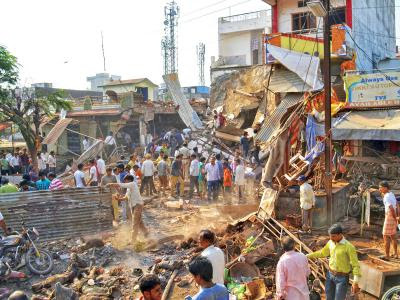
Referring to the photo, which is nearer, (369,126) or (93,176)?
(369,126)

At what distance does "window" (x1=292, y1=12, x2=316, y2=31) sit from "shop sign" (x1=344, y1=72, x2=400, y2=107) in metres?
9.52

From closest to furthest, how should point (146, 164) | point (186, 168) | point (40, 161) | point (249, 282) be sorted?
point (249, 282) → point (146, 164) → point (186, 168) → point (40, 161)

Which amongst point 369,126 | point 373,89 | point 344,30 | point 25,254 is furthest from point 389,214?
point 344,30

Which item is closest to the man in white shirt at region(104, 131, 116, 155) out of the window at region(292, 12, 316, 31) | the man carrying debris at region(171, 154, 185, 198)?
the man carrying debris at region(171, 154, 185, 198)

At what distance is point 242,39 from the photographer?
3903 cm

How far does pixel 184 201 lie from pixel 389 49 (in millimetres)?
21205

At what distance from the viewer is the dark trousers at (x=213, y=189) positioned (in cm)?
1562

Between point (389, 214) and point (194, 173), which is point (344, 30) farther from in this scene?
point (389, 214)

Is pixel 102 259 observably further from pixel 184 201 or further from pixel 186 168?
pixel 186 168

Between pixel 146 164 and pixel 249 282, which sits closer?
pixel 249 282

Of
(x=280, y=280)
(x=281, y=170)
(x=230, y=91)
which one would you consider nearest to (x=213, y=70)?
(x=230, y=91)

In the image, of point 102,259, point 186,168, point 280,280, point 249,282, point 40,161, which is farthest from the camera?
point 40,161

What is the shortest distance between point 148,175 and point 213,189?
8.04 feet

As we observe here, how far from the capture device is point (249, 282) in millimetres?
7812
